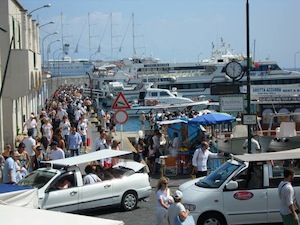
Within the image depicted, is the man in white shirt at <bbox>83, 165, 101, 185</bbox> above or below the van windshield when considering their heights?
below

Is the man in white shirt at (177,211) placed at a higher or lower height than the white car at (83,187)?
higher

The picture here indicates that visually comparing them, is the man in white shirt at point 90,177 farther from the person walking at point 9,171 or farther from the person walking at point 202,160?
the person walking at point 202,160

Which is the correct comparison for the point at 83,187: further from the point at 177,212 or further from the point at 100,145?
the point at 100,145

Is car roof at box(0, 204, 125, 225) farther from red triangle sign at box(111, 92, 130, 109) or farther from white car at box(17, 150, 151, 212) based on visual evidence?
red triangle sign at box(111, 92, 130, 109)

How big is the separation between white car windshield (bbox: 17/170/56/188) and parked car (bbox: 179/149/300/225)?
3.49 meters

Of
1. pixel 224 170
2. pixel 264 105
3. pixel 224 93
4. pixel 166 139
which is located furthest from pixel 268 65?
pixel 224 170

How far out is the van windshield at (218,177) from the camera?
11.7 metres

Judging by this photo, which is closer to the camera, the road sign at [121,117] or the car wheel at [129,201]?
the car wheel at [129,201]

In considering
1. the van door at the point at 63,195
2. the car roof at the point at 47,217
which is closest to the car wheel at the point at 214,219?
the van door at the point at 63,195

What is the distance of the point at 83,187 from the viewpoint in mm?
13438

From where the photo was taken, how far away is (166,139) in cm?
2525

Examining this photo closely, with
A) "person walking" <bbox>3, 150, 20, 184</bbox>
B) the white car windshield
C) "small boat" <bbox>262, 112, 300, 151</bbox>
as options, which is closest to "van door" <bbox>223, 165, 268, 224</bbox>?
the white car windshield

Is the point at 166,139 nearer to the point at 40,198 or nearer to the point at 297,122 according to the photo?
the point at 297,122

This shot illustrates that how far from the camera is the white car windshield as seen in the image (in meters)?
13.2
